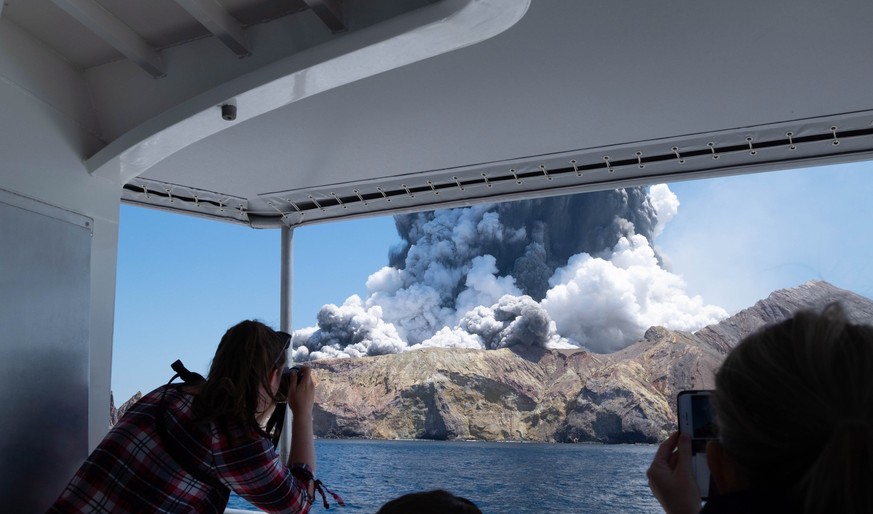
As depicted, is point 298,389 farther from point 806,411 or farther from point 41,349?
point 806,411

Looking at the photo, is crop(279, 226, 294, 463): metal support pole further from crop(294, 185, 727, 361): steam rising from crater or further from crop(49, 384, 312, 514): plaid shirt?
crop(294, 185, 727, 361): steam rising from crater

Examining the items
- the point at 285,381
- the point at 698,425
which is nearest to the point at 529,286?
the point at 285,381

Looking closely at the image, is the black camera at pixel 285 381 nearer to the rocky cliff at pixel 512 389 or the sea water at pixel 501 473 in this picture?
the sea water at pixel 501 473

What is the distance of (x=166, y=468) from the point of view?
133 cm

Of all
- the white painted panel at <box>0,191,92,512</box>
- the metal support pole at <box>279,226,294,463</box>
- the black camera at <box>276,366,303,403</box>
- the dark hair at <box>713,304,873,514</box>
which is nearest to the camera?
the dark hair at <box>713,304,873,514</box>

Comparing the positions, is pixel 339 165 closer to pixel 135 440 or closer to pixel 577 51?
pixel 577 51

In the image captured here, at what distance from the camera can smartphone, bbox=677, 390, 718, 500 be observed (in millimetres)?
825

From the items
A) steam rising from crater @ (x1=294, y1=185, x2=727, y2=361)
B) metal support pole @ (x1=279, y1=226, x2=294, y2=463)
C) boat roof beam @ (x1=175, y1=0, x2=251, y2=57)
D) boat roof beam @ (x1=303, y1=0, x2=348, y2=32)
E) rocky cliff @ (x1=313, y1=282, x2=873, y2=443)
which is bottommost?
rocky cliff @ (x1=313, y1=282, x2=873, y2=443)

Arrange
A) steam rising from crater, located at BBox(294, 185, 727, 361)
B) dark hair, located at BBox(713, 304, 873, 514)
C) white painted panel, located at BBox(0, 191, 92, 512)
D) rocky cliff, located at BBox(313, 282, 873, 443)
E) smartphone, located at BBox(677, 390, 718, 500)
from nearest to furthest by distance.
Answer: dark hair, located at BBox(713, 304, 873, 514), smartphone, located at BBox(677, 390, 718, 500), white painted panel, located at BBox(0, 191, 92, 512), rocky cliff, located at BBox(313, 282, 873, 443), steam rising from crater, located at BBox(294, 185, 727, 361)

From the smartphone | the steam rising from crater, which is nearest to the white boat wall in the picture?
the smartphone

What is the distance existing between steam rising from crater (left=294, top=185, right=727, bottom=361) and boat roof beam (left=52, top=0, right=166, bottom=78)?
102 feet

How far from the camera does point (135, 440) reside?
133 centimetres

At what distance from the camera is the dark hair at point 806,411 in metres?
0.47

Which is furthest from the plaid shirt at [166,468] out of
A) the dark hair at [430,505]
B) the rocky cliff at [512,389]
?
the rocky cliff at [512,389]
